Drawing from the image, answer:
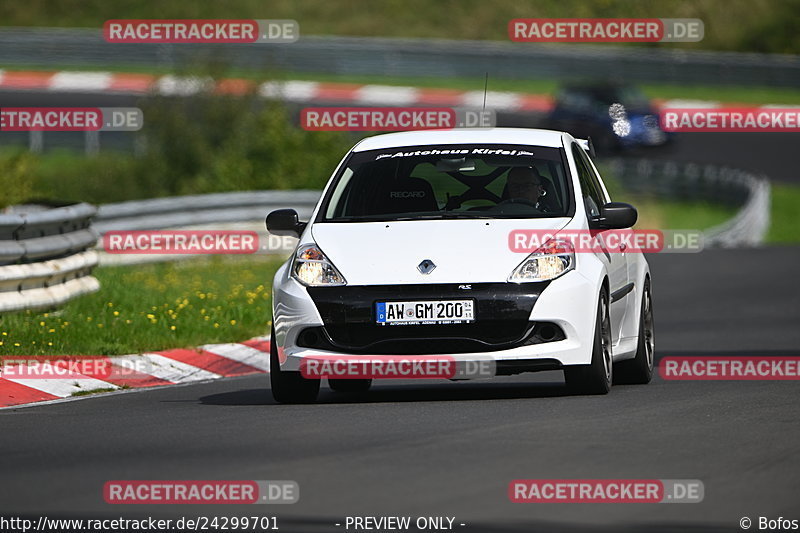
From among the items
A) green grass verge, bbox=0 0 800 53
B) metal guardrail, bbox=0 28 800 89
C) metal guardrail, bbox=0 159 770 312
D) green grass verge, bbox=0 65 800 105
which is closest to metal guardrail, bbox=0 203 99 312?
metal guardrail, bbox=0 159 770 312

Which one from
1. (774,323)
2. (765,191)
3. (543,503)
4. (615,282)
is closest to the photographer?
(543,503)

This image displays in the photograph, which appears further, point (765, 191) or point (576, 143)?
point (765, 191)

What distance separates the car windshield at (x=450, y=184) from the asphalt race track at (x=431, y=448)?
114cm

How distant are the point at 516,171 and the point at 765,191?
70.3 ft

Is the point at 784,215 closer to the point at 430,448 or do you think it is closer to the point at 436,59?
the point at 436,59

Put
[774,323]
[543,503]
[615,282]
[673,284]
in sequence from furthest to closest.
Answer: [673,284], [774,323], [615,282], [543,503]

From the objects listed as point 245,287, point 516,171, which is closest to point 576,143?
point 516,171

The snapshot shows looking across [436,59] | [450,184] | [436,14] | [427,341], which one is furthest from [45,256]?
[436,14]

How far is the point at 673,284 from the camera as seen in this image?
22.7m

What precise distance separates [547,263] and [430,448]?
2396 millimetres

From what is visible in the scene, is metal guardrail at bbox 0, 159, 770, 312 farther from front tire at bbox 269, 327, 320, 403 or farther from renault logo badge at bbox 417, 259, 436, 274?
renault logo badge at bbox 417, 259, 436, 274

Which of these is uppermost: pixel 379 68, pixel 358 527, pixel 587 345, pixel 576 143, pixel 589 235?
pixel 379 68

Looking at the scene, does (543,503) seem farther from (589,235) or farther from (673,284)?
(673,284)

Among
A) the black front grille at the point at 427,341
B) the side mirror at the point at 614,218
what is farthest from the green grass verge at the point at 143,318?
the side mirror at the point at 614,218
